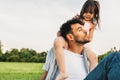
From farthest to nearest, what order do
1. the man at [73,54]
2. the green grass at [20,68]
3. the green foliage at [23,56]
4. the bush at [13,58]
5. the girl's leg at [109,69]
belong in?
the bush at [13,58]
the green foliage at [23,56]
the green grass at [20,68]
the man at [73,54]
the girl's leg at [109,69]

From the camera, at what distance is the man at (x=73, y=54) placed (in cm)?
388

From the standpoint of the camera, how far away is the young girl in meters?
3.72

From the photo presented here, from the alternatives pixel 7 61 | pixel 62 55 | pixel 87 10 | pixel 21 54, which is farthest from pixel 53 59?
pixel 7 61

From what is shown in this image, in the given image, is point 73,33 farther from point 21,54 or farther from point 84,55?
point 21,54

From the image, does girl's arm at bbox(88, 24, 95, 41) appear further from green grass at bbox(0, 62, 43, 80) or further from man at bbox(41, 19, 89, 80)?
green grass at bbox(0, 62, 43, 80)

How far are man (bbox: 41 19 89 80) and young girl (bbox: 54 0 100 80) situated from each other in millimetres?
54

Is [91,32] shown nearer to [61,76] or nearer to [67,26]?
[67,26]

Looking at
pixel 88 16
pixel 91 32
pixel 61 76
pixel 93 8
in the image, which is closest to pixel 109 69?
pixel 61 76

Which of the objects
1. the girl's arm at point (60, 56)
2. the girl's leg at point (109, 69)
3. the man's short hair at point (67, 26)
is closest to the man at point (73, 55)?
the man's short hair at point (67, 26)

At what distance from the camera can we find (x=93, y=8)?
15.1 feet

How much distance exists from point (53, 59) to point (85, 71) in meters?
0.33

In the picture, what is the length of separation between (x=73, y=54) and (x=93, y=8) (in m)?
0.87

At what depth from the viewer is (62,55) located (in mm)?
3734

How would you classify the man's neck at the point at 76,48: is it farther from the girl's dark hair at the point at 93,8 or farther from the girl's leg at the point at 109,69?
the girl's leg at the point at 109,69
